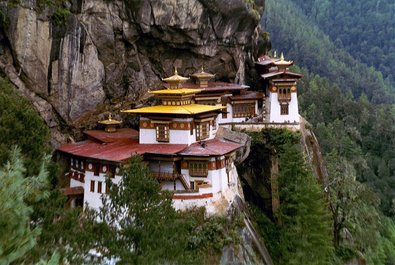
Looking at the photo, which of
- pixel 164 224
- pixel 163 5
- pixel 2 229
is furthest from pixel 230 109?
pixel 2 229

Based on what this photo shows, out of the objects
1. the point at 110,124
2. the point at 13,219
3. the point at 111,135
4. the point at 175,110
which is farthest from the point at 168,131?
the point at 13,219

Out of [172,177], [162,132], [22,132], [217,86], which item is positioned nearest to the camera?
[22,132]

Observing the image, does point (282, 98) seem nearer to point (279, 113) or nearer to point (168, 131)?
point (279, 113)

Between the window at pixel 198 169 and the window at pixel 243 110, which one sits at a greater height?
the window at pixel 243 110

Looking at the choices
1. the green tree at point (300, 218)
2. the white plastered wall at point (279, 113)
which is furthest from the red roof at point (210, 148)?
the white plastered wall at point (279, 113)

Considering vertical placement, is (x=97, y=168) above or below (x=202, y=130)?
below

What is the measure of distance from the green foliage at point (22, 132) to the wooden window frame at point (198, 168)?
9.30 m

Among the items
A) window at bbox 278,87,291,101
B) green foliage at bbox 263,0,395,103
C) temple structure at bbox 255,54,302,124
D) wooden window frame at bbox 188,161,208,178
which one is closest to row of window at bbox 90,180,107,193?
wooden window frame at bbox 188,161,208,178

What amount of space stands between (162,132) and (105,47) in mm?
6525

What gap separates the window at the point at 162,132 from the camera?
1007 inches

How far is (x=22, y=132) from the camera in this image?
15.1m

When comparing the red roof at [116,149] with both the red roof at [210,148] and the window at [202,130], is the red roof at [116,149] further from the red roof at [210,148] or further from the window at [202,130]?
the window at [202,130]

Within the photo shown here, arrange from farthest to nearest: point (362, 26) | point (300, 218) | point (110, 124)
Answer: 1. point (362, 26)
2. point (110, 124)
3. point (300, 218)

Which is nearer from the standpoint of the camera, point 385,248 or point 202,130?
point 202,130
